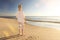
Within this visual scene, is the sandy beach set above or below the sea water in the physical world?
below

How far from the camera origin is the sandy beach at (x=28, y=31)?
52.7 inches

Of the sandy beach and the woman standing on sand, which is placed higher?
the woman standing on sand

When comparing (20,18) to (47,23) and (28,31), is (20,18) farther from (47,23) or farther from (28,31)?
(47,23)

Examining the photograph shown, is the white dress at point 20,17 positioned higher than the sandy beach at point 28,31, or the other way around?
the white dress at point 20,17

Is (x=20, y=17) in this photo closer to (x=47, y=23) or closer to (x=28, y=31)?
(x=28, y=31)

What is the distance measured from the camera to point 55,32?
1.41 meters

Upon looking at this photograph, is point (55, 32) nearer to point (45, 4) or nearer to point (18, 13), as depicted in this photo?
point (45, 4)

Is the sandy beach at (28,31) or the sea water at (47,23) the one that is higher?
the sea water at (47,23)

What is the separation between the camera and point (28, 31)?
1.39 metres

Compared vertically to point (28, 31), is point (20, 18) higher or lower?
higher

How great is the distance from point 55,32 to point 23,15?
43 centimetres

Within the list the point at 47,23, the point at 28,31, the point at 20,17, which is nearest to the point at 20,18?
the point at 20,17

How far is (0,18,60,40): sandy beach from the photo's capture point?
1339mm

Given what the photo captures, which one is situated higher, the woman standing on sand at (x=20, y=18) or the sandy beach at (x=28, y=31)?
the woman standing on sand at (x=20, y=18)
